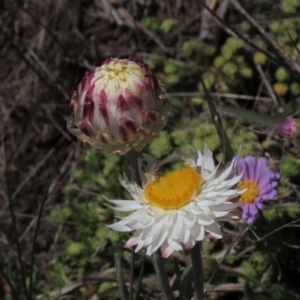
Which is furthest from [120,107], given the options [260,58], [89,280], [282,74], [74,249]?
[260,58]

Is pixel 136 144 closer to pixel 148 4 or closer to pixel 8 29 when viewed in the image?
pixel 148 4

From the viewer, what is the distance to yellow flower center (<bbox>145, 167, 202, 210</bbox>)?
1.21 meters

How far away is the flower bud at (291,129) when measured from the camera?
71.5 inches

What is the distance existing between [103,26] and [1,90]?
2.06 ft

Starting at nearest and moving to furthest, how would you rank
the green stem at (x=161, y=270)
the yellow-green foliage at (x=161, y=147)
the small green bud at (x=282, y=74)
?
the green stem at (x=161, y=270), the yellow-green foliage at (x=161, y=147), the small green bud at (x=282, y=74)

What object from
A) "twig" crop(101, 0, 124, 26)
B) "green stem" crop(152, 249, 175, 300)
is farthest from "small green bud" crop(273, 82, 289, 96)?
"green stem" crop(152, 249, 175, 300)

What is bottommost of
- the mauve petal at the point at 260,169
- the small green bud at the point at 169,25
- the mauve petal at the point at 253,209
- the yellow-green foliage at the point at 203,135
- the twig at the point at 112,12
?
the mauve petal at the point at 253,209

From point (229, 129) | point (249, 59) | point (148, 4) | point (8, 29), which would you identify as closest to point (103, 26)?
point (148, 4)

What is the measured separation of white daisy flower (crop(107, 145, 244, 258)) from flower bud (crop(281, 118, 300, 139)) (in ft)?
1.99

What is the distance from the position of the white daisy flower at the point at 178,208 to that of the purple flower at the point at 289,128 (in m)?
0.61

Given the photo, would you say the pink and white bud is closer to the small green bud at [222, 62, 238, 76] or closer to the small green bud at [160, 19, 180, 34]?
the small green bud at [222, 62, 238, 76]

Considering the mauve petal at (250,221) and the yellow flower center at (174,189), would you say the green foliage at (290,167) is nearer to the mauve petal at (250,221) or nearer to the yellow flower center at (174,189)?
the mauve petal at (250,221)

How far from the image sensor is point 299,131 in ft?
5.94

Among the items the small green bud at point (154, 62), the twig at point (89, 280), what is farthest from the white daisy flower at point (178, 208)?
the small green bud at point (154, 62)
